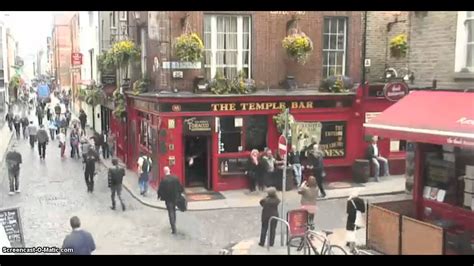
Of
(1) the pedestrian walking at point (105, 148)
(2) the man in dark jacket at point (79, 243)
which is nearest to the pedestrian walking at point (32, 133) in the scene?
(1) the pedestrian walking at point (105, 148)

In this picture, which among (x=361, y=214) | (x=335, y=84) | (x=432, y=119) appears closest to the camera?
(x=432, y=119)

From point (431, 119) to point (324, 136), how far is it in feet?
13.1

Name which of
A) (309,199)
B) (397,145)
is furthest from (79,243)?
(397,145)

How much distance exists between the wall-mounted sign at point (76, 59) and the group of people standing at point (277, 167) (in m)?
3.25

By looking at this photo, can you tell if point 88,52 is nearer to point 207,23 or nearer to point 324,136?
point 207,23

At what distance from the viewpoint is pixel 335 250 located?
5473 mm

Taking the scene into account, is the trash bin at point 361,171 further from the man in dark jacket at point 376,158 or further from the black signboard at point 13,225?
the black signboard at point 13,225

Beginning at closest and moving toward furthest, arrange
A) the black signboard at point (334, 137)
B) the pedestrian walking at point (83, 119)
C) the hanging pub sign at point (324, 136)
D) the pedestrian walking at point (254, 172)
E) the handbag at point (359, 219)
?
the handbag at point (359, 219), the pedestrian walking at point (83, 119), the pedestrian walking at point (254, 172), the hanging pub sign at point (324, 136), the black signboard at point (334, 137)

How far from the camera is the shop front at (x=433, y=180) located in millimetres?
5035

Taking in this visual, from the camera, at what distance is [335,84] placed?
9094 millimetres

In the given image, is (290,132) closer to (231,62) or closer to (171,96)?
(231,62)

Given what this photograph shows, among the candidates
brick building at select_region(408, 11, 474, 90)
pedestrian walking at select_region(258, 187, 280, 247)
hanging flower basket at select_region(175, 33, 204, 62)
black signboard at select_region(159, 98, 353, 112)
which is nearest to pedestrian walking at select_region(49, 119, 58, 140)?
black signboard at select_region(159, 98, 353, 112)
